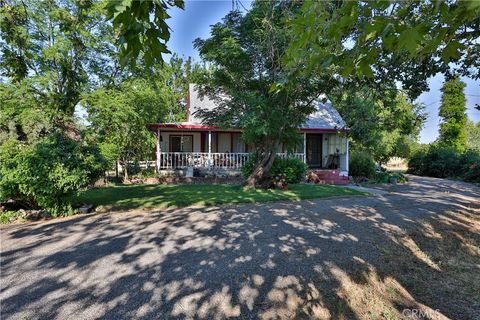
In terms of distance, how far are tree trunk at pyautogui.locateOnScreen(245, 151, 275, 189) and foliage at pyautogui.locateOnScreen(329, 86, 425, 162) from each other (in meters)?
3.39

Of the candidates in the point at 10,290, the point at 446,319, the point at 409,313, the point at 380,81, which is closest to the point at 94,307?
the point at 10,290

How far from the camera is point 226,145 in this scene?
752 inches

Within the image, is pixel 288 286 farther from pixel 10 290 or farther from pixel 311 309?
pixel 10 290

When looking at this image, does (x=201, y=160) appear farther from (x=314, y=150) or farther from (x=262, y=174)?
(x=314, y=150)

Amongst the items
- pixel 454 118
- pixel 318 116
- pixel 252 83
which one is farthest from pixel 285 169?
pixel 454 118

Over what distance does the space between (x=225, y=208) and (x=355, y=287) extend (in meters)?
4.69

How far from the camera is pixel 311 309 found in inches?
125

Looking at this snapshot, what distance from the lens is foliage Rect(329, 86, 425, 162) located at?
37.7 feet

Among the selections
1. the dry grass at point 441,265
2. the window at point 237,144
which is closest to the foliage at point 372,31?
the dry grass at point 441,265

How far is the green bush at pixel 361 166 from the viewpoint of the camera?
16.7m

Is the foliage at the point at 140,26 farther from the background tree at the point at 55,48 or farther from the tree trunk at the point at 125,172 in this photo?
the tree trunk at the point at 125,172

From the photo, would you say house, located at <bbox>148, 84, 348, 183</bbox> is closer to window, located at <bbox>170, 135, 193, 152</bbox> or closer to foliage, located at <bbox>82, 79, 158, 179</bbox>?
window, located at <bbox>170, 135, 193, 152</bbox>

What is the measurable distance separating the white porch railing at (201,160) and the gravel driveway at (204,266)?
9.52m

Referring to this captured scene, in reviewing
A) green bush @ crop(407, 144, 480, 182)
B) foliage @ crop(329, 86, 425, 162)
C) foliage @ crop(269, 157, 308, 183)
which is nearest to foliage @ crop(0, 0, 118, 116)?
foliage @ crop(269, 157, 308, 183)
